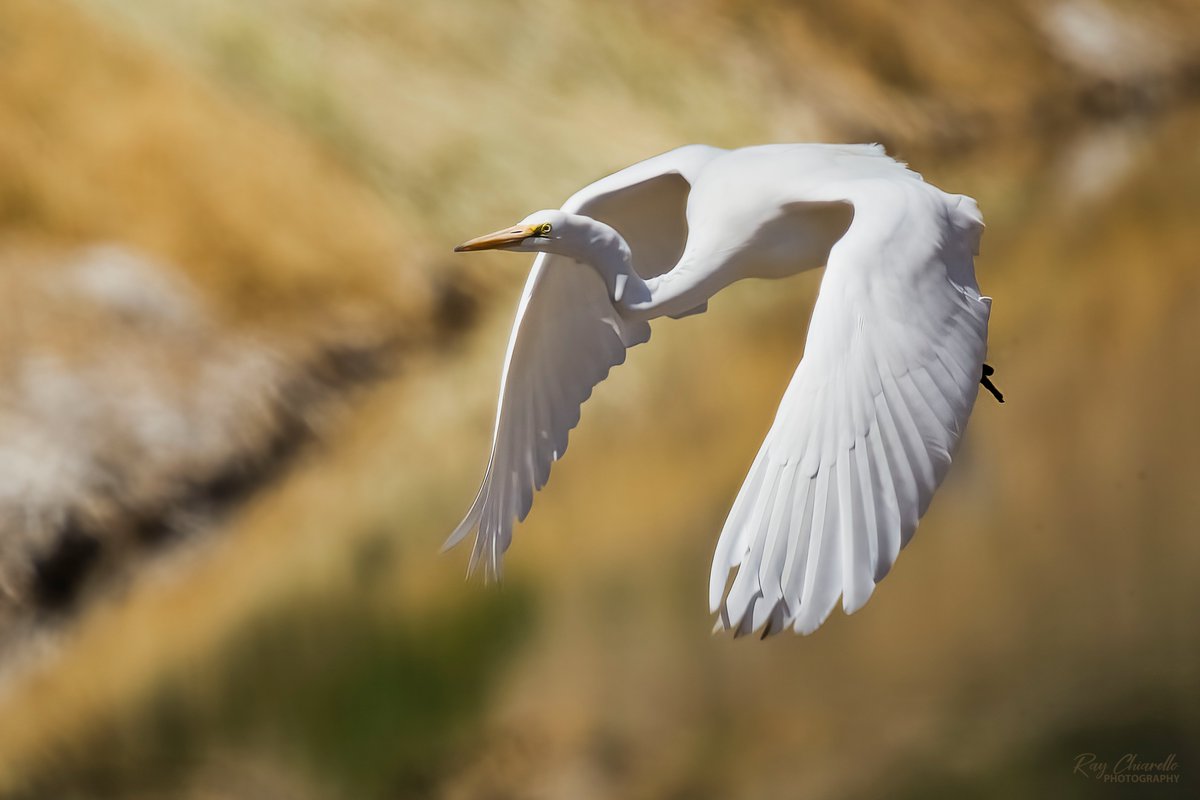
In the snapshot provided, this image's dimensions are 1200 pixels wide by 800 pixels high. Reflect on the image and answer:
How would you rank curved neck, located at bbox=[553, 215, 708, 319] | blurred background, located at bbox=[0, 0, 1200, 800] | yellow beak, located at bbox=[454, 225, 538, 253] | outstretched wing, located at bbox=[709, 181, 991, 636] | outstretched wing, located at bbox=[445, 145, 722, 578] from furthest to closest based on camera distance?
blurred background, located at bbox=[0, 0, 1200, 800], outstretched wing, located at bbox=[445, 145, 722, 578], curved neck, located at bbox=[553, 215, 708, 319], yellow beak, located at bbox=[454, 225, 538, 253], outstretched wing, located at bbox=[709, 181, 991, 636]

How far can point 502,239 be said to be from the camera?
11.1ft

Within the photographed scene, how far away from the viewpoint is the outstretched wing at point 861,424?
2.79m

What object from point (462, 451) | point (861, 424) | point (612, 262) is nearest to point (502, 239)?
point (612, 262)

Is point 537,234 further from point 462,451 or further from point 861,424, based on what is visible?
point 462,451

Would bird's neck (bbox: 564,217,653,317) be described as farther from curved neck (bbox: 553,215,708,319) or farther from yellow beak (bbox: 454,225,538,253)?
yellow beak (bbox: 454,225,538,253)

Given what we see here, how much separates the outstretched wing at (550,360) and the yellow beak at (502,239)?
0.39 m

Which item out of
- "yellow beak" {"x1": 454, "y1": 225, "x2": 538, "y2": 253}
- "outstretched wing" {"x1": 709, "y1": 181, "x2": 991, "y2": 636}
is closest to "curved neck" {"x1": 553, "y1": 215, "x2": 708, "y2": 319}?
"yellow beak" {"x1": 454, "y1": 225, "x2": 538, "y2": 253}

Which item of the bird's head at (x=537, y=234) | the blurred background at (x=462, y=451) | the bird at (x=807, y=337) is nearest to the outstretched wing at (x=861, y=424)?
the bird at (x=807, y=337)

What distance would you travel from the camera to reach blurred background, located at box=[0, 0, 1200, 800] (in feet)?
18.2

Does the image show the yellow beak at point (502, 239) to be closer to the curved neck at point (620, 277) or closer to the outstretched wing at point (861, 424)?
the curved neck at point (620, 277)

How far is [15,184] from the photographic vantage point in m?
9.16

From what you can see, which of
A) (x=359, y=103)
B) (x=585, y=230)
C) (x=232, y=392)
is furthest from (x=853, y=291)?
(x=359, y=103)

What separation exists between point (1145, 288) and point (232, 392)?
437 centimetres

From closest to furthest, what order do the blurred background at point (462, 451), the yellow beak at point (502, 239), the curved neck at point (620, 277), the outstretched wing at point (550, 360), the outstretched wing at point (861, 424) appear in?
1. the outstretched wing at point (861, 424)
2. the yellow beak at point (502, 239)
3. the curved neck at point (620, 277)
4. the outstretched wing at point (550, 360)
5. the blurred background at point (462, 451)
